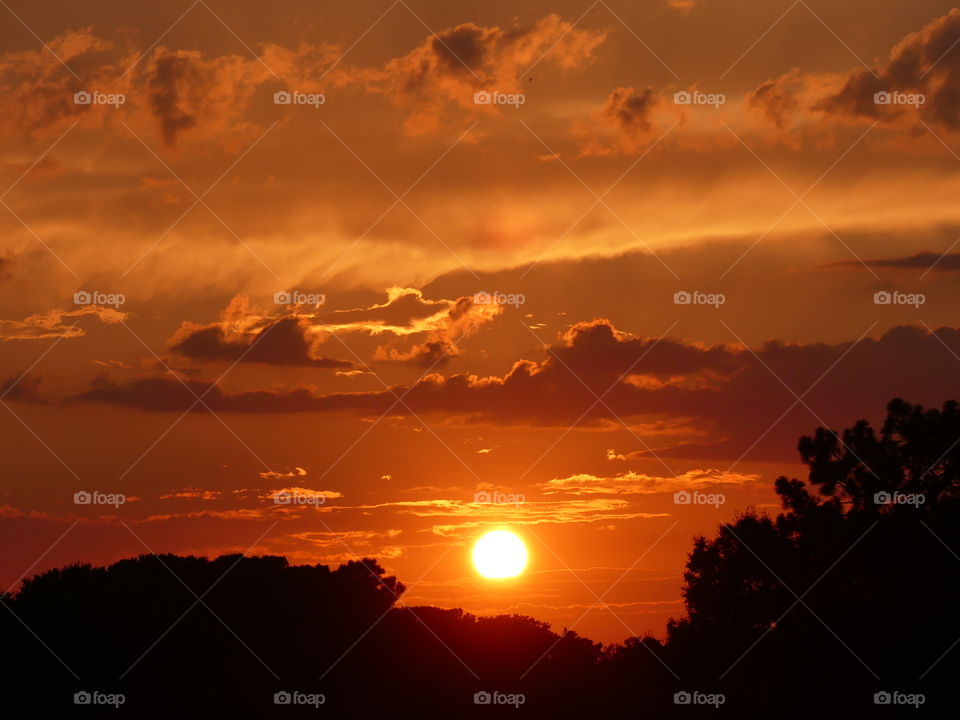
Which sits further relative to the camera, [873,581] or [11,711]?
[873,581]

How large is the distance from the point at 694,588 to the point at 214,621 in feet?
94.7

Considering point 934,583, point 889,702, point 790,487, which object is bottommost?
point 889,702

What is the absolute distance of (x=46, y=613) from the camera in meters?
58.7

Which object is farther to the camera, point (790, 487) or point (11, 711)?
point (790, 487)

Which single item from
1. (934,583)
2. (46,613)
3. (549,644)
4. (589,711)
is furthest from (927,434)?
(46,613)

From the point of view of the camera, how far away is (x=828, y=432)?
6681 centimetres

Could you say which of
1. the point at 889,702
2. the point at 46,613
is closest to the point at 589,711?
the point at 889,702

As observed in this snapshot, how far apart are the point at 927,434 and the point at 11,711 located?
43710mm

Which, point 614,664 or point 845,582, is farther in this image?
point 614,664

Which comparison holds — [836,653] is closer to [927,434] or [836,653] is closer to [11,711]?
[927,434]

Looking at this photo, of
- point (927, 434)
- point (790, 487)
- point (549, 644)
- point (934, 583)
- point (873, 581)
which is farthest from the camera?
point (549, 644)

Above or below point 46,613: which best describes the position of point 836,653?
below

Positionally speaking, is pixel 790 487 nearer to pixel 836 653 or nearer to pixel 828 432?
pixel 828 432

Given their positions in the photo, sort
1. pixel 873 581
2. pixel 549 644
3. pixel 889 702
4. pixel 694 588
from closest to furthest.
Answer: pixel 889 702, pixel 873 581, pixel 694 588, pixel 549 644
